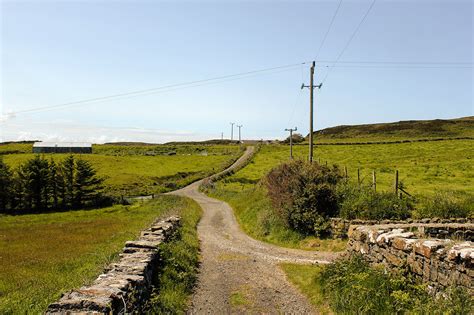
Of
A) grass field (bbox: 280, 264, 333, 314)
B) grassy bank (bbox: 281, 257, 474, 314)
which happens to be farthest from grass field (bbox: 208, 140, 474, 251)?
grassy bank (bbox: 281, 257, 474, 314)

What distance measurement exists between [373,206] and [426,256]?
42.8 feet

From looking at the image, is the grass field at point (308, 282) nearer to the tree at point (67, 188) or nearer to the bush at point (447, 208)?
the bush at point (447, 208)

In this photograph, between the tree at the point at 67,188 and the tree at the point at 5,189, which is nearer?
the tree at the point at 5,189

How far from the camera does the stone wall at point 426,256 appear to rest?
300 inches

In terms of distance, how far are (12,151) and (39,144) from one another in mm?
8124

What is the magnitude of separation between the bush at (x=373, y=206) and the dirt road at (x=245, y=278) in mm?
4357

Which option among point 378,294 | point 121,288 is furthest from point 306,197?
point 121,288

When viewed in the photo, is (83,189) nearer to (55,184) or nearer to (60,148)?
(55,184)

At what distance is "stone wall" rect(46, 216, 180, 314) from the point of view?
6.84 metres

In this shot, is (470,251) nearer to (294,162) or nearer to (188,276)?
(188,276)

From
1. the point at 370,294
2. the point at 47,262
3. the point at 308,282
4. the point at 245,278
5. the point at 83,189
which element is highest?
the point at 370,294

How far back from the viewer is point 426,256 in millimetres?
8695

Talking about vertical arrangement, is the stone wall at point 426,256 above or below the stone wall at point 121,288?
above

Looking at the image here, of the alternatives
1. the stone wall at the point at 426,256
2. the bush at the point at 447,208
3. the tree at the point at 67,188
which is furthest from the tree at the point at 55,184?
the stone wall at the point at 426,256
